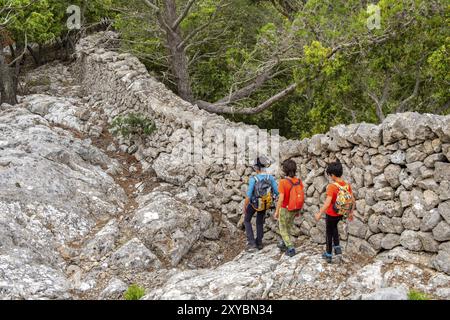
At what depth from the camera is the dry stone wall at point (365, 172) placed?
621cm

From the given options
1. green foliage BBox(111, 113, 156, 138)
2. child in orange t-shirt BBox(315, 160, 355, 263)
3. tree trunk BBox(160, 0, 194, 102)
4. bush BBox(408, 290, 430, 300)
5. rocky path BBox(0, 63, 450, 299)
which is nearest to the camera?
bush BBox(408, 290, 430, 300)

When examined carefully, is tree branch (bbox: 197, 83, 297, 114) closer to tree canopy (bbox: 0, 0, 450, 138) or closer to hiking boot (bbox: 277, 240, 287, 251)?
tree canopy (bbox: 0, 0, 450, 138)

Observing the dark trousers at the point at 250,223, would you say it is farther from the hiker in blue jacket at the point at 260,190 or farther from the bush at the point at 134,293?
the bush at the point at 134,293

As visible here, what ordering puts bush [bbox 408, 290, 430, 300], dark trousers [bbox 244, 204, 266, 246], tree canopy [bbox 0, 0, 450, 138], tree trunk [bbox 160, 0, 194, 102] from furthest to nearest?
tree trunk [bbox 160, 0, 194, 102] → tree canopy [bbox 0, 0, 450, 138] → dark trousers [bbox 244, 204, 266, 246] → bush [bbox 408, 290, 430, 300]

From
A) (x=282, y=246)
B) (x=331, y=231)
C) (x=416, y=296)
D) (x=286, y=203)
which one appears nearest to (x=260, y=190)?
(x=286, y=203)

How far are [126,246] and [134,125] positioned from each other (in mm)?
4871

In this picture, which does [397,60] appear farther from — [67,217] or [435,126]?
[67,217]

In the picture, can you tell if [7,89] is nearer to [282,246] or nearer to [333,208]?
[282,246]

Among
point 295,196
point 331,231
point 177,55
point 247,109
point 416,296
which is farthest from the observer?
point 177,55

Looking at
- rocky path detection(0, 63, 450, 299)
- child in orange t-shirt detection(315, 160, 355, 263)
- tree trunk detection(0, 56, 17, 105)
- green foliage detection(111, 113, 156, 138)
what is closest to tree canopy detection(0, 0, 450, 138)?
tree trunk detection(0, 56, 17, 105)

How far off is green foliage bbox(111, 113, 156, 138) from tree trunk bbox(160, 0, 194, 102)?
3.71 m

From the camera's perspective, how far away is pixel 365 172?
708cm

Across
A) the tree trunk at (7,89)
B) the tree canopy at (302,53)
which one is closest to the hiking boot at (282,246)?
the tree canopy at (302,53)

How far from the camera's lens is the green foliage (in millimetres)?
12016
